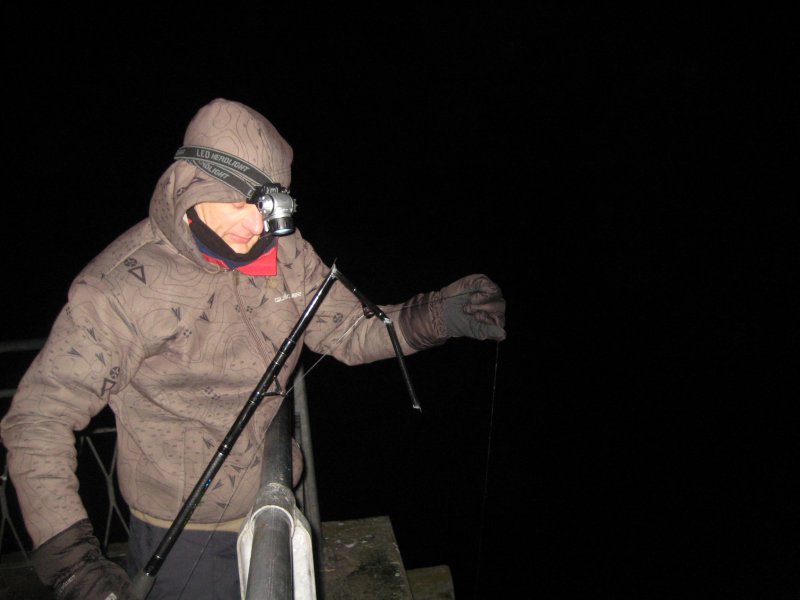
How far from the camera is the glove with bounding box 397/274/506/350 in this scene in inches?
92.5

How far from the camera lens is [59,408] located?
5.18 feet

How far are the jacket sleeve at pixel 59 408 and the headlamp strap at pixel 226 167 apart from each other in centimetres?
51

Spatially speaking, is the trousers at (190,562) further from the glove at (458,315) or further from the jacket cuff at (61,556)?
the glove at (458,315)

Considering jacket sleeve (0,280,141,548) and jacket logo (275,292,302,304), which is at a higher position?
jacket logo (275,292,302,304)

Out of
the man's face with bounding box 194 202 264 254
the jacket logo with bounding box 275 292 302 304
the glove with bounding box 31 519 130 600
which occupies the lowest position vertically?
the glove with bounding box 31 519 130 600

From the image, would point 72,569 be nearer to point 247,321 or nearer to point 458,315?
point 247,321

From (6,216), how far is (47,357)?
31559 mm

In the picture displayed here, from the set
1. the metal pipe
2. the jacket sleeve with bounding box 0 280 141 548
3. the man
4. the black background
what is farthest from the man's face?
the black background

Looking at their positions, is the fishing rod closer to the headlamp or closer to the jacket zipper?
the jacket zipper

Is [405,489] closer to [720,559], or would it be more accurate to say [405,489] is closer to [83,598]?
[720,559]

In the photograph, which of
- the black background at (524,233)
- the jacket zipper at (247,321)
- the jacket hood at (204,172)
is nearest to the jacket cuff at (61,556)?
the jacket zipper at (247,321)

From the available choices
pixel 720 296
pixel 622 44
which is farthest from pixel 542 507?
pixel 622 44

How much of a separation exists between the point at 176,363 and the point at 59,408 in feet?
1.15

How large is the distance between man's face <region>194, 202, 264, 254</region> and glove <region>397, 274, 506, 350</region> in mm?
848
